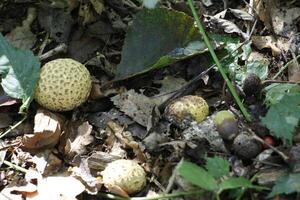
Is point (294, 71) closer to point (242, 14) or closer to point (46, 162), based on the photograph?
point (242, 14)

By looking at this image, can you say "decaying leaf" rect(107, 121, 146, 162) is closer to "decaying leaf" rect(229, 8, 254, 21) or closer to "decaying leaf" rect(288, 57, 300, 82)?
"decaying leaf" rect(288, 57, 300, 82)

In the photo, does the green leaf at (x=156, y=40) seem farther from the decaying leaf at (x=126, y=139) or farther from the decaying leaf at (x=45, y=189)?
the decaying leaf at (x=45, y=189)

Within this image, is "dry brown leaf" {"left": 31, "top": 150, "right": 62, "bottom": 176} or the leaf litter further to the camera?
"dry brown leaf" {"left": 31, "top": 150, "right": 62, "bottom": 176}

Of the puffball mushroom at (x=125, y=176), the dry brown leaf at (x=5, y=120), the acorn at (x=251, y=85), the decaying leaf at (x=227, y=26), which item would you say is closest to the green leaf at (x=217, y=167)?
the puffball mushroom at (x=125, y=176)

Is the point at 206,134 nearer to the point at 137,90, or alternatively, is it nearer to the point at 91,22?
the point at 137,90

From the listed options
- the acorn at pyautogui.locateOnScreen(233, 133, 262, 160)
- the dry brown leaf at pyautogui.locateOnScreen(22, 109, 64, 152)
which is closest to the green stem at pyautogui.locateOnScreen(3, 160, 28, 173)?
the dry brown leaf at pyautogui.locateOnScreen(22, 109, 64, 152)

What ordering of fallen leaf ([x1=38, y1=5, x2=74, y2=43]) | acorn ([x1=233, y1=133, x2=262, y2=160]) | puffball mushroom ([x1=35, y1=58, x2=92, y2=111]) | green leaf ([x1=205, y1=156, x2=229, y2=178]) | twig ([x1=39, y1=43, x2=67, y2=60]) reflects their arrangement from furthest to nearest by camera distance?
fallen leaf ([x1=38, y1=5, x2=74, y2=43]) → twig ([x1=39, y1=43, x2=67, y2=60]) → puffball mushroom ([x1=35, y1=58, x2=92, y2=111]) → acorn ([x1=233, y1=133, x2=262, y2=160]) → green leaf ([x1=205, y1=156, x2=229, y2=178])

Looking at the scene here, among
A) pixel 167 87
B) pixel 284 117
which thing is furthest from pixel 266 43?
pixel 284 117
